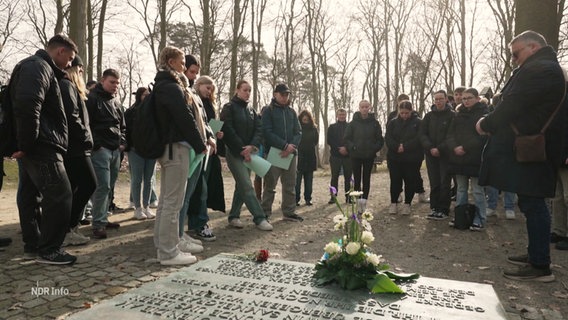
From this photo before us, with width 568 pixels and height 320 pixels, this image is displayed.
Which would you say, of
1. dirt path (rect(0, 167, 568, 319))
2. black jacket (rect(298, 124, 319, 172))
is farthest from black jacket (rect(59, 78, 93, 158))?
black jacket (rect(298, 124, 319, 172))

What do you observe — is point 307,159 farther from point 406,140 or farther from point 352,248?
point 352,248

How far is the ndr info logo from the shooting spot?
11.3 ft

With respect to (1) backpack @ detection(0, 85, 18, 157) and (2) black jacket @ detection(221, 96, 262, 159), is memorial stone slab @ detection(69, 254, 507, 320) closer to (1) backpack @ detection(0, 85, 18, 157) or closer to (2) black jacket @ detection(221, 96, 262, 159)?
(1) backpack @ detection(0, 85, 18, 157)

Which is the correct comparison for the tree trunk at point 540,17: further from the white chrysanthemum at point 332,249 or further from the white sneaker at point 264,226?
the white chrysanthemum at point 332,249

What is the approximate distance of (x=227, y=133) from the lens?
591 cm

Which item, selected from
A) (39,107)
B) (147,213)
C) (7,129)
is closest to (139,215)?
(147,213)

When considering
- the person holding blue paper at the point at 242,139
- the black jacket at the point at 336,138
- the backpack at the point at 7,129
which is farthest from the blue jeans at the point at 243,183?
the black jacket at the point at 336,138

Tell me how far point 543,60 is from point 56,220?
201 inches

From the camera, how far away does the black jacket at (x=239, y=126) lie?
591 cm

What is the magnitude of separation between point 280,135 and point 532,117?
3.74 meters

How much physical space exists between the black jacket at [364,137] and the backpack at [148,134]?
15.5ft

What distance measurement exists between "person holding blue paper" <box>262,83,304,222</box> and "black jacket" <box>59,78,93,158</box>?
2880mm

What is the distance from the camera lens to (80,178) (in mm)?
4727

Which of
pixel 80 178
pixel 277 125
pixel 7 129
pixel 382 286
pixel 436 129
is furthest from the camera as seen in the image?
pixel 436 129
